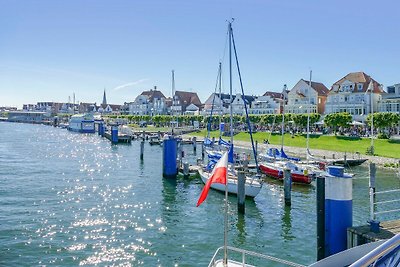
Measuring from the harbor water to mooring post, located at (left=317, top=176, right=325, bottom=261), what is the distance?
204 inches

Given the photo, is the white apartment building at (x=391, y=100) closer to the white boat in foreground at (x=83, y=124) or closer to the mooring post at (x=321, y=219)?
the mooring post at (x=321, y=219)

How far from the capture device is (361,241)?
1136 centimetres

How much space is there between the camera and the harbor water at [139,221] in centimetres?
1784

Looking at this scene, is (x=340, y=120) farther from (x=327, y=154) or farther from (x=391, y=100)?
(x=327, y=154)

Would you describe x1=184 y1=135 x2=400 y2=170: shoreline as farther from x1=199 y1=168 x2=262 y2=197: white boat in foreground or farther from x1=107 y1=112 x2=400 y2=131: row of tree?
x1=199 y1=168 x2=262 y2=197: white boat in foreground

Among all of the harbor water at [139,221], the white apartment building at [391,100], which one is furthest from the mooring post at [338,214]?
the white apartment building at [391,100]

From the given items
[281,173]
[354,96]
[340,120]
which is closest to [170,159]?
[281,173]

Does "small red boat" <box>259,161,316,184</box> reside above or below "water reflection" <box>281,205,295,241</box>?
above

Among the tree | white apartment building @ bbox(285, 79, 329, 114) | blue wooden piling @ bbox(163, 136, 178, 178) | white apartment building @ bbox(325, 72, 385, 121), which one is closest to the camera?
blue wooden piling @ bbox(163, 136, 178, 178)

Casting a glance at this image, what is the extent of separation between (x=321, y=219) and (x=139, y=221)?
1360cm

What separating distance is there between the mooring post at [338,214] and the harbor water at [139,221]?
5.64m

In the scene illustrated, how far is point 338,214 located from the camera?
40.2 ft

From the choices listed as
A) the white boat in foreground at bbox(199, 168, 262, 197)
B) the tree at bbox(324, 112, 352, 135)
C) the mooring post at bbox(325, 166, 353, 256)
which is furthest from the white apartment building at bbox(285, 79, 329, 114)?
the mooring post at bbox(325, 166, 353, 256)

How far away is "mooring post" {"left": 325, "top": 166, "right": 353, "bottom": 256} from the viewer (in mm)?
12195
